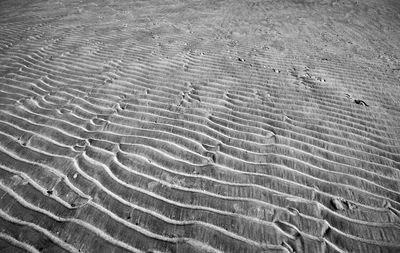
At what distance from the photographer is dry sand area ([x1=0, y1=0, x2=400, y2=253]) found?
2.13 metres

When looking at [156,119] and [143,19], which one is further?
[143,19]

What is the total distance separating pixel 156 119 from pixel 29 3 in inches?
408

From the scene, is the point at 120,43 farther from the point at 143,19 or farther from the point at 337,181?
the point at 337,181

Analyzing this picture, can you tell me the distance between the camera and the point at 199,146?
9.76 ft

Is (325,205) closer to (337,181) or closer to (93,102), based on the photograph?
(337,181)

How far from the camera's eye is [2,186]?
2.45m

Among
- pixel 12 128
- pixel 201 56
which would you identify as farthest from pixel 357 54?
pixel 12 128

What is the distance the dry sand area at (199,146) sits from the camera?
6.99ft

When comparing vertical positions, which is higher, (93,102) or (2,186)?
(2,186)

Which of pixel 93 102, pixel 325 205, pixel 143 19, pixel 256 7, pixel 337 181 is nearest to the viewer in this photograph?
pixel 325 205

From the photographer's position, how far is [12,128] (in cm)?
321

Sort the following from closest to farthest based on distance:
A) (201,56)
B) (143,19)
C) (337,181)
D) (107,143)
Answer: (337,181)
(107,143)
(201,56)
(143,19)

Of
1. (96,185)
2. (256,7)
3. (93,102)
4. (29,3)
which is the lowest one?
(256,7)

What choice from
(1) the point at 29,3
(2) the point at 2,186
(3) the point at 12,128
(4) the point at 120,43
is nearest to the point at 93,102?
(3) the point at 12,128
